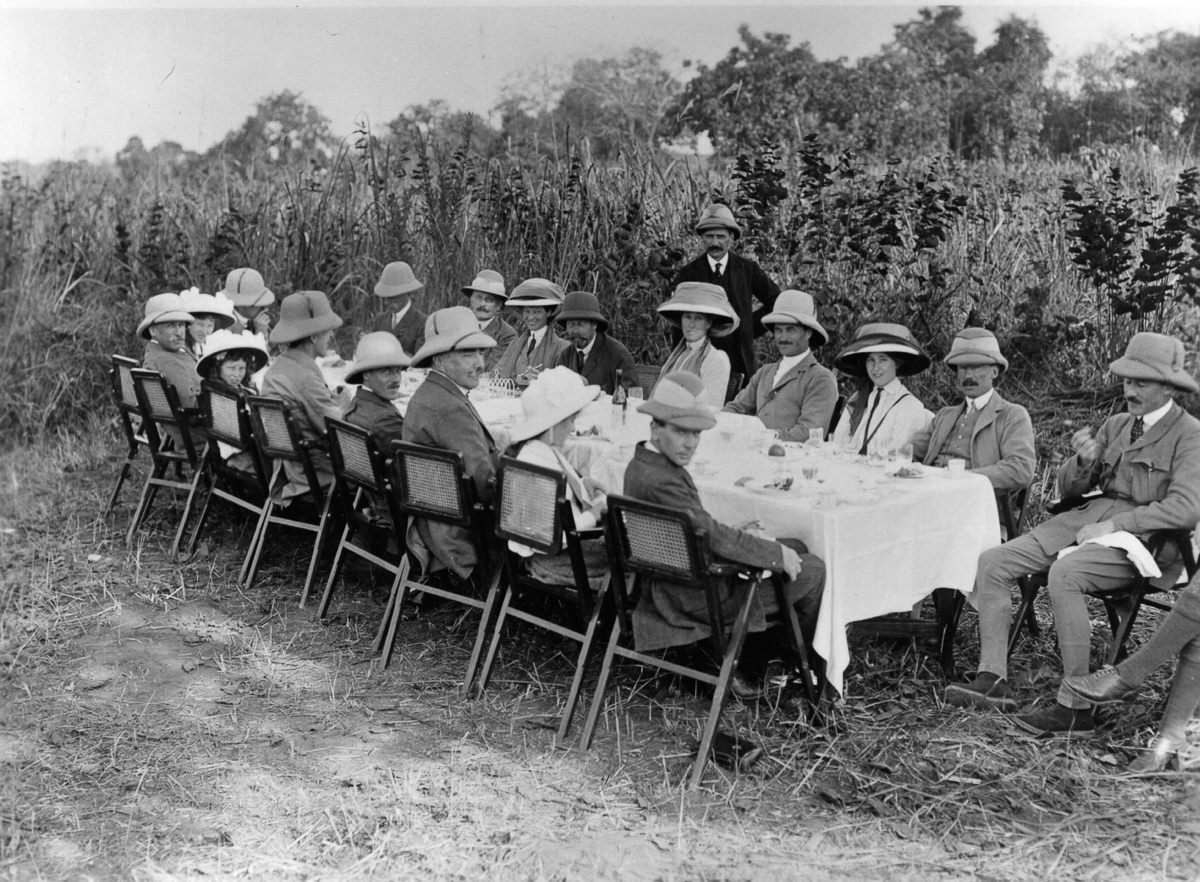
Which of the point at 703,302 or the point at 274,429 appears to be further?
the point at 703,302

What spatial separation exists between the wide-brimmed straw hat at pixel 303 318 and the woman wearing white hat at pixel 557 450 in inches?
87.5

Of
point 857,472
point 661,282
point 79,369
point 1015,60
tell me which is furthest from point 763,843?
point 1015,60

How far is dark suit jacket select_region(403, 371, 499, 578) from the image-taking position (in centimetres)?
504

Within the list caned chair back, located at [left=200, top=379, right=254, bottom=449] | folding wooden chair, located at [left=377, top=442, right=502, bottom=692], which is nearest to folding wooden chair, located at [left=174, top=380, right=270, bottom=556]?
caned chair back, located at [left=200, top=379, right=254, bottom=449]

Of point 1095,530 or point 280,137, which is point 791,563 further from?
point 280,137

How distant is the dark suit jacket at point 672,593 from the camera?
4262 millimetres

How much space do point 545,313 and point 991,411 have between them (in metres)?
3.67

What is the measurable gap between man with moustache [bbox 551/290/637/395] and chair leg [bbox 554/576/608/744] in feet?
10.6

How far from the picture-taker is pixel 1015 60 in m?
27.3

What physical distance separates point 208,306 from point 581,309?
7.93 feet

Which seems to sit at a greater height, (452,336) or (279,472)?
(452,336)

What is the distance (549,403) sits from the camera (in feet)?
16.2

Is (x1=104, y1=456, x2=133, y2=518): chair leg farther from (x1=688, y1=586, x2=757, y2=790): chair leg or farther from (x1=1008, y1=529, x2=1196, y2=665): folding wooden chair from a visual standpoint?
(x1=1008, y1=529, x2=1196, y2=665): folding wooden chair

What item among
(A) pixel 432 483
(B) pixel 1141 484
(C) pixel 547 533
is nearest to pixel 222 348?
(A) pixel 432 483
